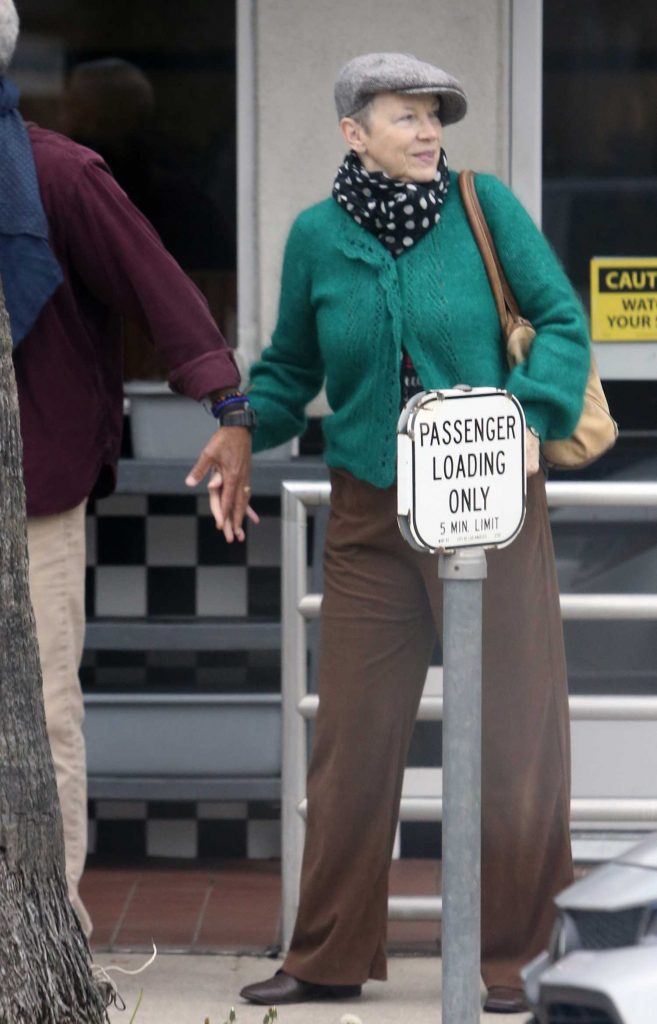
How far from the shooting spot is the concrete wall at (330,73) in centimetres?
519

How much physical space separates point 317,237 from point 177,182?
5.61 feet

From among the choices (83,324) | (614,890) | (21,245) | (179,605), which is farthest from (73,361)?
(179,605)

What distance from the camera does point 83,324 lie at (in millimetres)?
3850

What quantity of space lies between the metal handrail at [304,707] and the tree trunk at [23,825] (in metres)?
1.18

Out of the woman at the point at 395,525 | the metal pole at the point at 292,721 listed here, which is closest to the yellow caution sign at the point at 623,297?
the metal pole at the point at 292,721

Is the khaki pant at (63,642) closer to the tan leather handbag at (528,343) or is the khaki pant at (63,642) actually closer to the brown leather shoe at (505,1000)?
the brown leather shoe at (505,1000)

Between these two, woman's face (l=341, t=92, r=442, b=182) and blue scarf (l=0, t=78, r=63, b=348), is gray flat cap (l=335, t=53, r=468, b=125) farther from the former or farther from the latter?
blue scarf (l=0, t=78, r=63, b=348)

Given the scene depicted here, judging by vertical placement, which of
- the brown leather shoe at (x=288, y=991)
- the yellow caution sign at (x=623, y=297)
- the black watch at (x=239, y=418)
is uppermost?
the yellow caution sign at (x=623, y=297)

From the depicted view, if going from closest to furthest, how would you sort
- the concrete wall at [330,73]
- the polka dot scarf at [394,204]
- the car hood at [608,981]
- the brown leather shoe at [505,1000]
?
the car hood at [608,981]
the polka dot scarf at [394,204]
the brown leather shoe at [505,1000]
the concrete wall at [330,73]

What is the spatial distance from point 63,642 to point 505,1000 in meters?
1.14

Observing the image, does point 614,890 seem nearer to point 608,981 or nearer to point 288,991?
point 608,981

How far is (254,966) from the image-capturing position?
173 inches

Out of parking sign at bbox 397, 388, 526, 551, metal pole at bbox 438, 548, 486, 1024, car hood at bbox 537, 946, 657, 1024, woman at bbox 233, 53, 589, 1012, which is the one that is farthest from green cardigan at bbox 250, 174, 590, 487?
car hood at bbox 537, 946, 657, 1024

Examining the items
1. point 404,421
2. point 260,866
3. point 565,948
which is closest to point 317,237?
point 404,421
